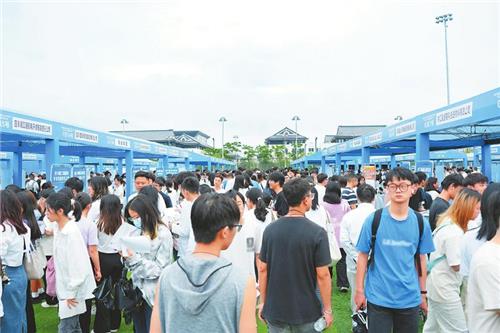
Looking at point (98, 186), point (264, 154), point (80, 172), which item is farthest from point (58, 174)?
point (264, 154)

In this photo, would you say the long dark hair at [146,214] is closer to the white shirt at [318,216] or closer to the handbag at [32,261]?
the handbag at [32,261]

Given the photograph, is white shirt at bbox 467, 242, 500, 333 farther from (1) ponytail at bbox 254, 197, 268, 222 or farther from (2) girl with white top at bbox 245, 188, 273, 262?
(1) ponytail at bbox 254, 197, 268, 222

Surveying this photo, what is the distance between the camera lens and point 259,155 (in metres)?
49.8

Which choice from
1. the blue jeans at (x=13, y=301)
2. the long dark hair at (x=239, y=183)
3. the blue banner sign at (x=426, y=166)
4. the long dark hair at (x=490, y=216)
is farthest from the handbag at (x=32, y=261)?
the blue banner sign at (x=426, y=166)

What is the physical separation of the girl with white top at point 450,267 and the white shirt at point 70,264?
2952 millimetres

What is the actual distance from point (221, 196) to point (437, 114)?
31.5 feet

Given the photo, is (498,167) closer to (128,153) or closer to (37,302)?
(128,153)

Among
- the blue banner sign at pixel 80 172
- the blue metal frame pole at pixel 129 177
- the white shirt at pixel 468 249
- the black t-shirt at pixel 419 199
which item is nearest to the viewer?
the white shirt at pixel 468 249

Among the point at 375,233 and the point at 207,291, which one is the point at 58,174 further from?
the point at 207,291

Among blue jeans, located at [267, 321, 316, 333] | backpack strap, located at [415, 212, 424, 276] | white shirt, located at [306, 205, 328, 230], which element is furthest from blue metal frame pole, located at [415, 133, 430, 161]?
blue jeans, located at [267, 321, 316, 333]

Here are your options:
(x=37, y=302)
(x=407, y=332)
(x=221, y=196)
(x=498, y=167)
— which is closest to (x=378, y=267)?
(x=407, y=332)

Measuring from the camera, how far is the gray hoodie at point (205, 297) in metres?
1.54

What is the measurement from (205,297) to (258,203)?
10.9 ft

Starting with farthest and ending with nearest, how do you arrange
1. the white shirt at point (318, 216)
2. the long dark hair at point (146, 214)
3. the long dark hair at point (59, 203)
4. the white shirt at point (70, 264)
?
the white shirt at point (318, 216) → the long dark hair at point (59, 203) → the white shirt at point (70, 264) → the long dark hair at point (146, 214)
